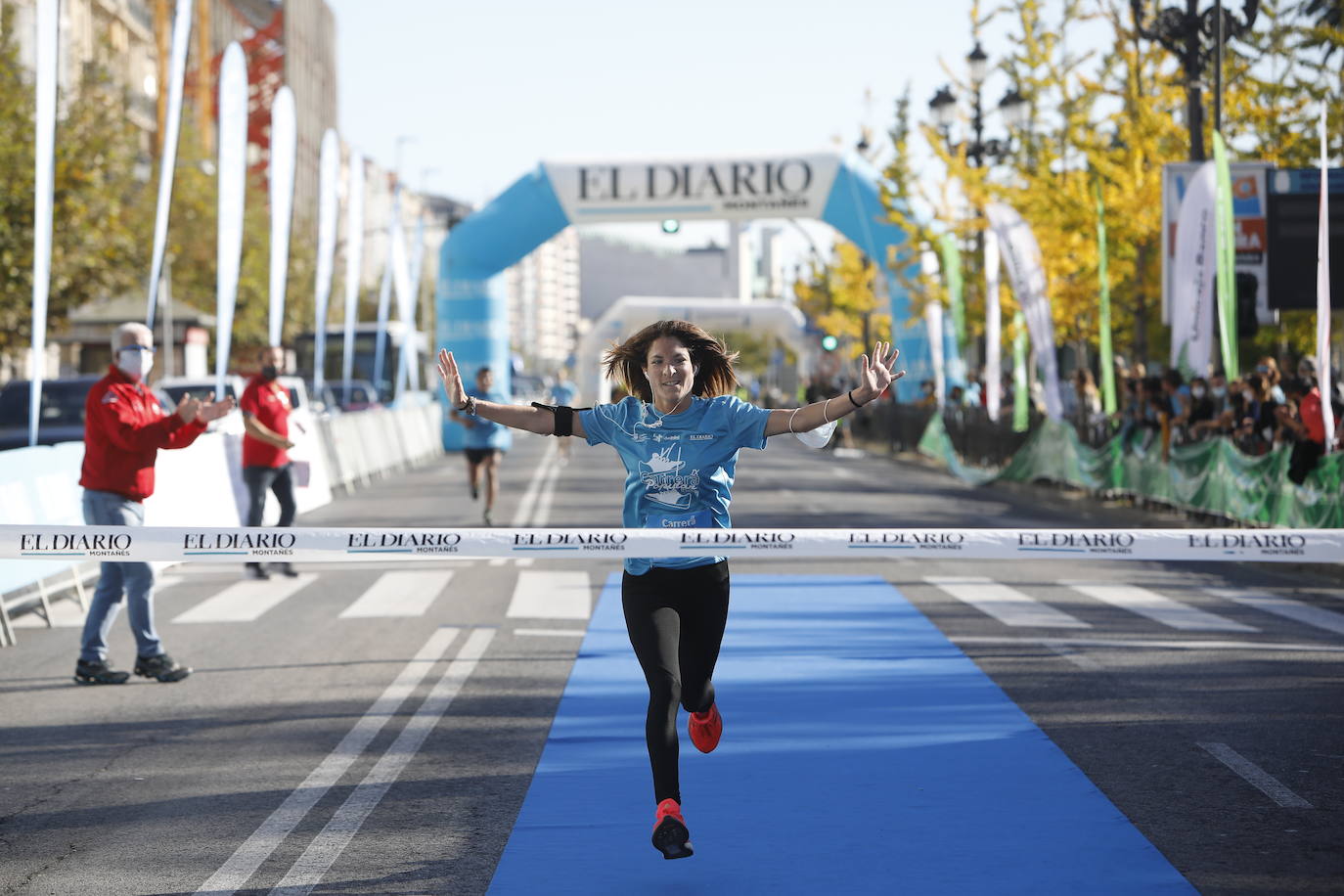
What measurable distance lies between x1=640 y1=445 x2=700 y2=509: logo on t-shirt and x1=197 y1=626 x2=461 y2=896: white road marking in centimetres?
174

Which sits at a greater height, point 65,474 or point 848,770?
point 65,474

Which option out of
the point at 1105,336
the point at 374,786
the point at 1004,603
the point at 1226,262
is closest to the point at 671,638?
the point at 374,786

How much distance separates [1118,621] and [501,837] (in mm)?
6798

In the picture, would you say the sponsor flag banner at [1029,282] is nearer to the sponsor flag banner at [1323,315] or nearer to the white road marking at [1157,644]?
the sponsor flag banner at [1323,315]

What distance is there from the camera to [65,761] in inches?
302

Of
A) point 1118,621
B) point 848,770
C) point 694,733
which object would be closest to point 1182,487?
point 1118,621

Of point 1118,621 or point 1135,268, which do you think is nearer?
Result: point 1118,621

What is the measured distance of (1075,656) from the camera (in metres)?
10.4

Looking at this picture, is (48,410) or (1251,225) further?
(48,410)

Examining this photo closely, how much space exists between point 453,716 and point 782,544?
258cm

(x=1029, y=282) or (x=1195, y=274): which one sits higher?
(x=1029, y=282)

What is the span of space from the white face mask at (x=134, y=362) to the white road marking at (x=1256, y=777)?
546 cm

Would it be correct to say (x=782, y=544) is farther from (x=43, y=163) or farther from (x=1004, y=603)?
(x=43, y=163)

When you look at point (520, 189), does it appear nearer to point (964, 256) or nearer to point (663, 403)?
point (964, 256)
